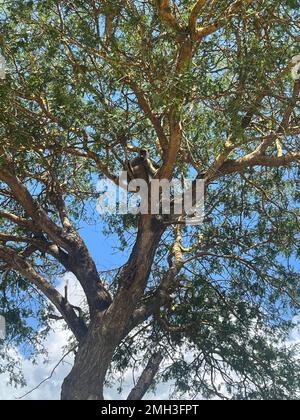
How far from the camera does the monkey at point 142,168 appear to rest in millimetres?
8250

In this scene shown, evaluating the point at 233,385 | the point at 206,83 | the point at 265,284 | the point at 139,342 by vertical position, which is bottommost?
the point at 233,385

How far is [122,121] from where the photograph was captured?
24.2 ft

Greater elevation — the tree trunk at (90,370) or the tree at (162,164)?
the tree at (162,164)

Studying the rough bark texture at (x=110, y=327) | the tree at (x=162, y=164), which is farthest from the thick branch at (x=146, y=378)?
the rough bark texture at (x=110, y=327)

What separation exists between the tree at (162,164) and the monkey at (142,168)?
0.22 metres

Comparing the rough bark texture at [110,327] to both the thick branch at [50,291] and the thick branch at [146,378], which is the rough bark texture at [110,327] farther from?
the thick branch at [146,378]

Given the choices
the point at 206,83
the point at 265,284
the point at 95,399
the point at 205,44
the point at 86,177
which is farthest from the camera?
the point at 86,177

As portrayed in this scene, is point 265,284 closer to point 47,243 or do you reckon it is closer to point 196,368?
point 196,368

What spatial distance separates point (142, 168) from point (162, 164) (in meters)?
0.44

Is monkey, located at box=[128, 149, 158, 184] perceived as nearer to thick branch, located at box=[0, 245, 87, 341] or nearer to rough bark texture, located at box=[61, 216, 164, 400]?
rough bark texture, located at box=[61, 216, 164, 400]

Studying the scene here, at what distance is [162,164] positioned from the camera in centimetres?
798

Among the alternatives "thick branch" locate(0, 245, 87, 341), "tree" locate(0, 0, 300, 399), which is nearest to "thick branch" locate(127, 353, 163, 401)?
"tree" locate(0, 0, 300, 399)

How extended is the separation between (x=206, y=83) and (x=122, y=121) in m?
1.45

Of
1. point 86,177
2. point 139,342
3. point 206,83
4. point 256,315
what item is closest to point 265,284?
point 256,315
